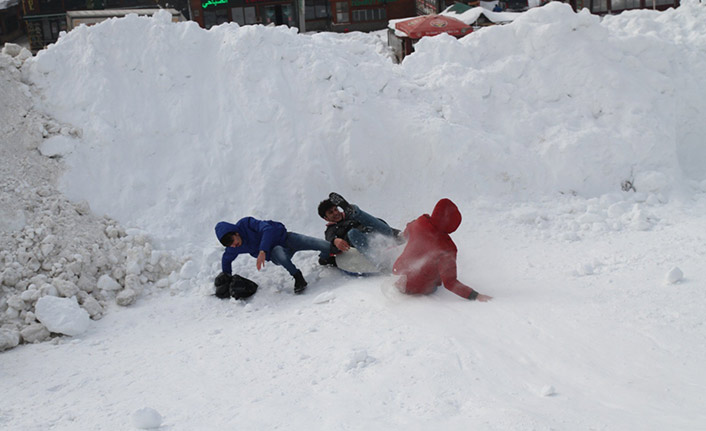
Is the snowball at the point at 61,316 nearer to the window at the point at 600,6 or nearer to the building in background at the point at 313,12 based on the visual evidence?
the window at the point at 600,6

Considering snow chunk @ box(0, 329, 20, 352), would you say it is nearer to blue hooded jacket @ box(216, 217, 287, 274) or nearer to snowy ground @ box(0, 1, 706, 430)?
snowy ground @ box(0, 1, 706, 430)

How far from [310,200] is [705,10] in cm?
797

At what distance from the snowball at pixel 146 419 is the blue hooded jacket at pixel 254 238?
242cm

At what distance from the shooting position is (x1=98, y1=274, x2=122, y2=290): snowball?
584 centimetres

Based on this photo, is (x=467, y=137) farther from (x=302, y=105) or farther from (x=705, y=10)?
(x=705, y=10)

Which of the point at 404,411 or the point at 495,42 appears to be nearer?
the point at 404,411

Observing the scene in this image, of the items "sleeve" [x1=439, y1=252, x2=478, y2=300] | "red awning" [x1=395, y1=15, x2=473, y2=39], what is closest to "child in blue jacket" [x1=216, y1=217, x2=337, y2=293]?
"sleeve" [x1=439, y1=252, x2=478, y2=300]

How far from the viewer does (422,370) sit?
152 inches

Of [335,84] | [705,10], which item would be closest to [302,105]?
[335,84]

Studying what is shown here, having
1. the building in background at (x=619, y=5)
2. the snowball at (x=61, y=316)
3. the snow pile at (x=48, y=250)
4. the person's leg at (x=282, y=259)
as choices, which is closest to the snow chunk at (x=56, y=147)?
the snow pile at (x=48, y=250)

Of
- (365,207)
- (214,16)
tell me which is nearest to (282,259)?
(365,207)

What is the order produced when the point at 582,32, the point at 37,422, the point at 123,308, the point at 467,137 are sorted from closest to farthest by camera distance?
the point at 37,422 → the point at 123,308 → the point at 467,137 → the point at 582,32

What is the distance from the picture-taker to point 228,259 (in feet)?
19.3

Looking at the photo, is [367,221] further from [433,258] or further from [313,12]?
[313,12]
